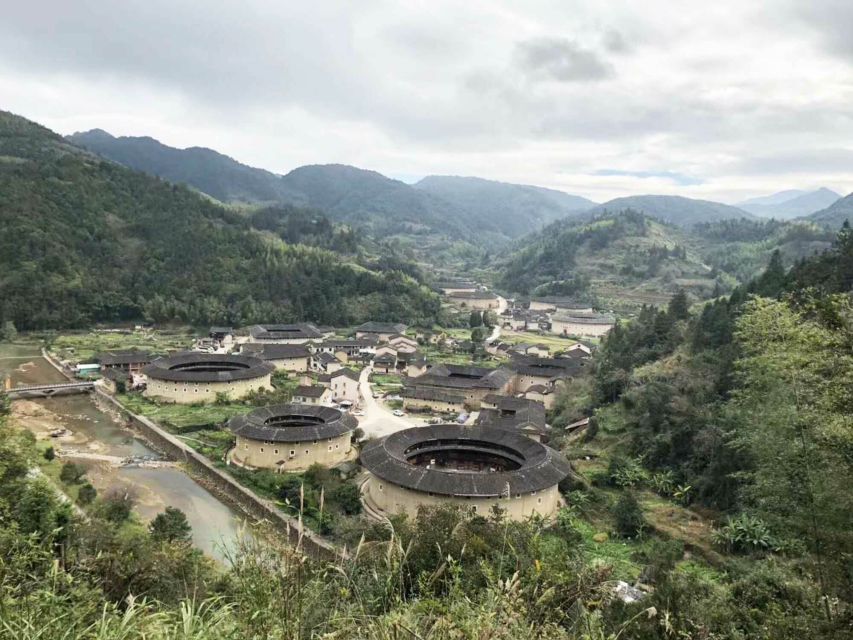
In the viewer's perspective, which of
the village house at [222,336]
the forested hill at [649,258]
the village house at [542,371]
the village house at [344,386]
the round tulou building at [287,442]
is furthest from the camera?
the forested hill at [649,258]

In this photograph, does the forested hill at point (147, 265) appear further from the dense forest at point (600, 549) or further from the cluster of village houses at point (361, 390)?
the dense forest at point (600, 549)

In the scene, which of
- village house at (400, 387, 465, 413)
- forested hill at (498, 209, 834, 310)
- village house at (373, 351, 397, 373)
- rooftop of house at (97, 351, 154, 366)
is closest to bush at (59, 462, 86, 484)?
village house at (400, 387, 465, 413)

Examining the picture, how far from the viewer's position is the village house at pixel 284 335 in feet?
197

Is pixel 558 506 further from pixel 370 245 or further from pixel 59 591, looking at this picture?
pixel 370 245

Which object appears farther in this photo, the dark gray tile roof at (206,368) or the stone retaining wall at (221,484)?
the dark gray tile roof at (206,368)

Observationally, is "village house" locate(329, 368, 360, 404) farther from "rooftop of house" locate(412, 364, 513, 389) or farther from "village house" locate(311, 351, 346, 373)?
"village house" locate(311, 351, 346, 373)

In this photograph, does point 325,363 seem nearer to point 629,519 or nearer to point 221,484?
point 221,484

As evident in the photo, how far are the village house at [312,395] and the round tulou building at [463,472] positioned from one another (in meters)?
13.9

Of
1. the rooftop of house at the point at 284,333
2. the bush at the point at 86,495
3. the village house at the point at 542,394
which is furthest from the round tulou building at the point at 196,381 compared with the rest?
the village house at the point at 542,394

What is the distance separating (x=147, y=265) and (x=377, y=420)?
61594 mm

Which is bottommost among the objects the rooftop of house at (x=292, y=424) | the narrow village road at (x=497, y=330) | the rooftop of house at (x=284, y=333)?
the narrow village road at (x=497, y=330)

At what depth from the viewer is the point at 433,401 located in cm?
3766

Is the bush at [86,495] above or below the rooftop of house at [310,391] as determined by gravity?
above

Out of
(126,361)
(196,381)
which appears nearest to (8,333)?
(126,361)
